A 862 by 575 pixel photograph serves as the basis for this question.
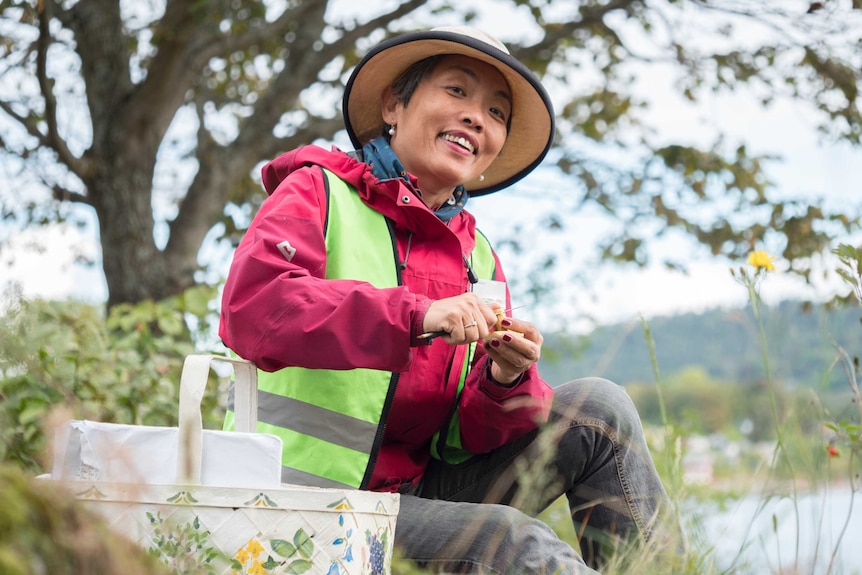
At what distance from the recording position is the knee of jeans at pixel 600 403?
7.25 feet

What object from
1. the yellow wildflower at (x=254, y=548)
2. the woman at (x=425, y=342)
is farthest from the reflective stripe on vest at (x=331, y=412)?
the yellow wildflower at (x=254, y=548)

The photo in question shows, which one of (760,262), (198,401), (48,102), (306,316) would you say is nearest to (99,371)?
(306,316)

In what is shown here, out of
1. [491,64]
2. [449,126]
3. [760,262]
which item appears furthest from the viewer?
[491,64]

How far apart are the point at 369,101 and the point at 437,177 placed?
40cm

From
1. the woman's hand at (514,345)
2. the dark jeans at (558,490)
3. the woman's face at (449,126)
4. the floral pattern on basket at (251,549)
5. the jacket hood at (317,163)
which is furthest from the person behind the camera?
the woman's face at (449,126)

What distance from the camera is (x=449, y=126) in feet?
7.93

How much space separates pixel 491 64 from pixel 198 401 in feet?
4.59

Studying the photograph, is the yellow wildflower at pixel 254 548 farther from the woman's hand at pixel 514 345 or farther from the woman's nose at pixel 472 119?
A: the woman's nose at pixel 472 119

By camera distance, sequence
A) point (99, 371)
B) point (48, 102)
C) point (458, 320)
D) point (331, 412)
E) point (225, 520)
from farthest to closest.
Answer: point (48, 102) < point (99, 371) < point (331, 412) < point (458, 320) < point (225, 520)

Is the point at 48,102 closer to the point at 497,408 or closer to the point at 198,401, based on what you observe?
the point at 497,408

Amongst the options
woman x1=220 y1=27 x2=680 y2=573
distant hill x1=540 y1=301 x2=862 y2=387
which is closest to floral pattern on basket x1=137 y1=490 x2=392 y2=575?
woman x1=220 y1=27 x2=680 y2=573

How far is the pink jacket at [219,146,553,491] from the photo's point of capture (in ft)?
6.01

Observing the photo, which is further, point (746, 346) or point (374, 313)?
point (746, 346)

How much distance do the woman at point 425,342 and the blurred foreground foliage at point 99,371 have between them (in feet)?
2.14
